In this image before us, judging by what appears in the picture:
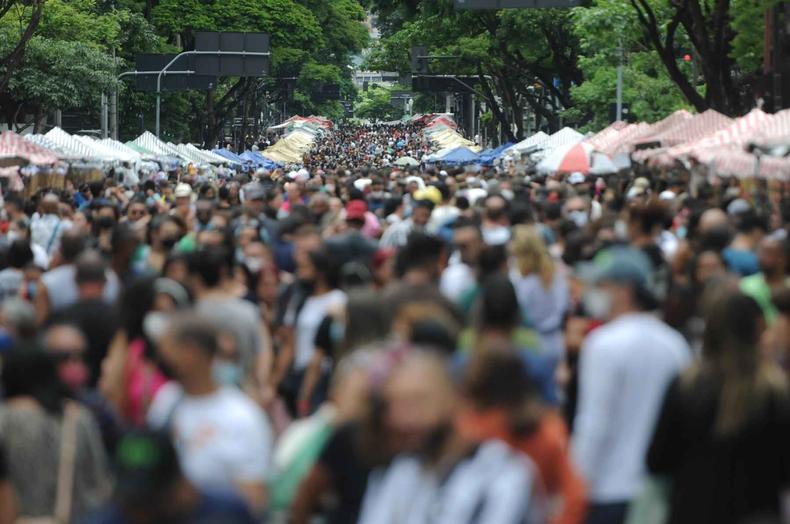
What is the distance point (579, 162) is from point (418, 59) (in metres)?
25.6

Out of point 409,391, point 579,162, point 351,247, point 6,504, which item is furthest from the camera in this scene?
point 579,162

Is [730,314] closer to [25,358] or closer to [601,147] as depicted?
[25,358]

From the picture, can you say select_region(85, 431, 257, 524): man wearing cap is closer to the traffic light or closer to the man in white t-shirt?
the man in white t-shirt

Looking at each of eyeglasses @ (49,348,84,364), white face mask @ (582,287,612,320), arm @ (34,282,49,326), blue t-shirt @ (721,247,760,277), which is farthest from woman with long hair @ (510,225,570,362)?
arm @ (34,282,49,326)

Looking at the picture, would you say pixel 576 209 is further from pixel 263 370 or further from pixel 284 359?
pixel 263 370

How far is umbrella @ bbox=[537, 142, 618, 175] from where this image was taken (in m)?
29.0

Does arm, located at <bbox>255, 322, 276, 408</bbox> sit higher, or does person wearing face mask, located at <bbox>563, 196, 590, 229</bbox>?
person wearing face mask, located at <bbox>563, 196, 590, 229</bbox>

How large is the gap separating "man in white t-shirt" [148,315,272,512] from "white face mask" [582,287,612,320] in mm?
1545

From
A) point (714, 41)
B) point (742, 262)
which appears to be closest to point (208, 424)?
point (742, 262)

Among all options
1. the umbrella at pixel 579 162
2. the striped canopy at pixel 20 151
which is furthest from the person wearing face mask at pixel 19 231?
the umbrella at pixel 579 162

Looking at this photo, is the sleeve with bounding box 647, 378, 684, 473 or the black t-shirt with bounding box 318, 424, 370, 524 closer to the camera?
the black t-shirt with bounding box 318, 424, 370, 524

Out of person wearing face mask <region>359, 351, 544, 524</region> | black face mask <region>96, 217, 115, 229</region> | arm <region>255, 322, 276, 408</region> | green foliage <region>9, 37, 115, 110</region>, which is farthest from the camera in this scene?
green foliage <region>9, 37, 115, 110</region>

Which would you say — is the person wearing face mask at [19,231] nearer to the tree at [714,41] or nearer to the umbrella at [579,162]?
the tree at [714,41]

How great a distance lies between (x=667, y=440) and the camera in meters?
5.32
